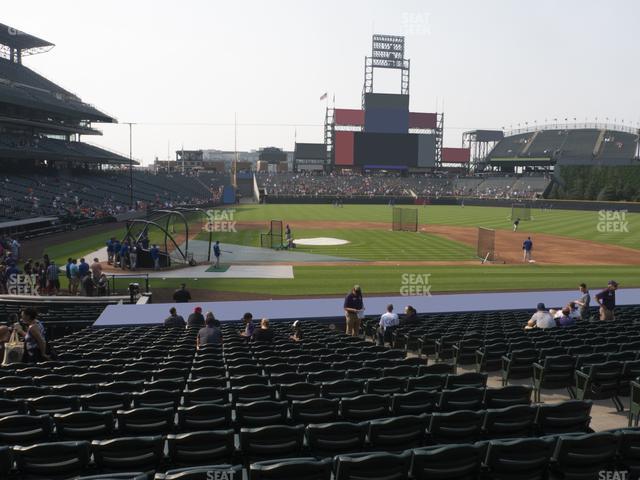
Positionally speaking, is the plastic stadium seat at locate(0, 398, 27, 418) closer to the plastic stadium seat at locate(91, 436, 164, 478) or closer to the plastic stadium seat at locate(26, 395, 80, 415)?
the plastic stadium seat at locate(26, 395, 80, 415)

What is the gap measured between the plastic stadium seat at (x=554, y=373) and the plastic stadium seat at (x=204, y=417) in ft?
20.3

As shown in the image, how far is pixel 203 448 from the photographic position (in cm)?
561

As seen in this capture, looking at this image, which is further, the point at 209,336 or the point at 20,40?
the point at 20,40

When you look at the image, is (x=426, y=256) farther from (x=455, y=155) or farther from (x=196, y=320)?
(x=455, y=155)

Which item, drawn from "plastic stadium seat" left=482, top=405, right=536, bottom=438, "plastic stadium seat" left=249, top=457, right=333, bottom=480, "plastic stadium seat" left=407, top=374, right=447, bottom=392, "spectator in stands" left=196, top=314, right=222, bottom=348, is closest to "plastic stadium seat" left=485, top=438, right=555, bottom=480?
"plastic stadium seat" left=482, top=405, right=536, bottom=438

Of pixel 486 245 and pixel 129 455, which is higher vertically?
pixel 129 455

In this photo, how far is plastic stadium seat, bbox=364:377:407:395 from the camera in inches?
317

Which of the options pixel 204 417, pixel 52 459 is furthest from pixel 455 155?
pixel 52 459

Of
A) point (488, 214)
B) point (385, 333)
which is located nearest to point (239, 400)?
point (385, 333)

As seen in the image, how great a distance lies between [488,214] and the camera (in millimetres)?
75750

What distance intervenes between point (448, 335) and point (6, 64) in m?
74.4

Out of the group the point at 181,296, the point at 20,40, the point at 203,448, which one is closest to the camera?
the point at 203,448

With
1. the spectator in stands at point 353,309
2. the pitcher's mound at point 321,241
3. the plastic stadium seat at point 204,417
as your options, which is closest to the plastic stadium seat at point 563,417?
the plastic stadium seat at point 204,417

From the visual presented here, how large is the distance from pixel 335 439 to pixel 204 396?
227cm
